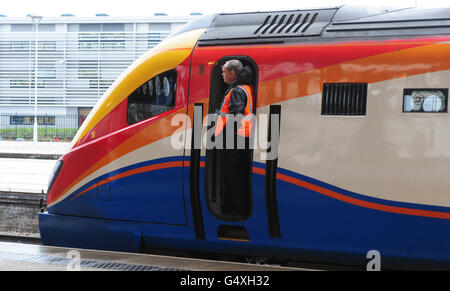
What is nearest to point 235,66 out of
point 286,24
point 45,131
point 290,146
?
point 286,24

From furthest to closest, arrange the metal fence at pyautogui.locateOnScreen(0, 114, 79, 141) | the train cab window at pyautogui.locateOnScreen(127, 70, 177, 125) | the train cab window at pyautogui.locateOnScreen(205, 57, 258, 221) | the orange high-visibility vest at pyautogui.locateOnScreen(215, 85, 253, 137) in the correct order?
the metal fence at pyautogui.locateOnScreen(0, 114, 79, 141) → the train cab window at pyautogui.locateOnScreen(127, 70, 177, 125) → the train cab window at pyautogui.locateOnScreen(205, 57, 258, 221) → the orange high-visibility vest at pyautogui.locateOnScreen(215, 85, 253, 137)

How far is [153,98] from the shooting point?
6.58m

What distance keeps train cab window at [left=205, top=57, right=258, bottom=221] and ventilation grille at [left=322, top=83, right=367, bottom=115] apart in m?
0.80

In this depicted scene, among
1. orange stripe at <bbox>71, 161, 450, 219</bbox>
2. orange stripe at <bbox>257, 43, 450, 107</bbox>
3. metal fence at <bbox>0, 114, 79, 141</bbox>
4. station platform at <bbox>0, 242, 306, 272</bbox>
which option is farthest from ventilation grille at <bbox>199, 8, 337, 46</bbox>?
metal fence at <bbox>0, 114, 79, 141</bbox>

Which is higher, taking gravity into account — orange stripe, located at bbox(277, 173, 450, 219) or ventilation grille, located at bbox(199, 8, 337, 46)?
ventilation grille, located at bbox(199, 8, 337, 46)

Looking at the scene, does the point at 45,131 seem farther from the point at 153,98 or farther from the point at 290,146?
the point at 290,146

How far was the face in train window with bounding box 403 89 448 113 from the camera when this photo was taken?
17.5ft

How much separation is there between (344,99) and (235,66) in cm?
125

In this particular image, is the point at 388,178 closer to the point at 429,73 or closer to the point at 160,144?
the point at 429,73

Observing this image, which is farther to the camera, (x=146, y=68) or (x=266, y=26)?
(x=146, y=68)

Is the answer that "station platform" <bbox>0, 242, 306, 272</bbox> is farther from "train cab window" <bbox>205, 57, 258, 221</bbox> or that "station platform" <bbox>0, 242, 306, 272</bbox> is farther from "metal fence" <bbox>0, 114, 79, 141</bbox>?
"metal fence" <bbox>0, 114, 79, 141</bbox>

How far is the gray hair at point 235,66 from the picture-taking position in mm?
6066

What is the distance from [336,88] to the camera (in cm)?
572
